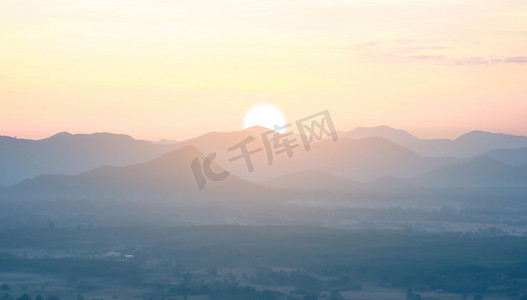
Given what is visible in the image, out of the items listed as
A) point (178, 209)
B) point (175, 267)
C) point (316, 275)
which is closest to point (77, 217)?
point (178, 209)

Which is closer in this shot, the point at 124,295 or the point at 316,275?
the point at 124,295

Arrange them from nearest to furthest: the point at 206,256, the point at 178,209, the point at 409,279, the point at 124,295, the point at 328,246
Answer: the point at 124,295, the point at 409,279, the point at 206,256, the point at 328,246, the point at 178,209

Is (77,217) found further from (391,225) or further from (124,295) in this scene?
(124,295)

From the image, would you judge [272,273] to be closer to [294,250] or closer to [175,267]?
[175,267]

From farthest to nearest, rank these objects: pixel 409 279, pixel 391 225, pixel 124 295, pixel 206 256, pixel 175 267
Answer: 1. pixel 391 225
2. pixel 206 256
3. pixel 175 267
4. pixel 409 279
5. pixel 124 295

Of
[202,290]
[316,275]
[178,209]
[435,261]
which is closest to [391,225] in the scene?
[178,209]

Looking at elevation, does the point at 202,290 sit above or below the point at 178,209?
below

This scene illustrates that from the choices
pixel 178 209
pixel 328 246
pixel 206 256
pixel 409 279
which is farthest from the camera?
pixel 178 209

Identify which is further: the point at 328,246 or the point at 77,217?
the point at 77,217

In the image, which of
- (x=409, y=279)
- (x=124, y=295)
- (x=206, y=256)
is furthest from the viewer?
(x=206, y=256)
